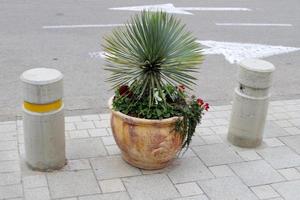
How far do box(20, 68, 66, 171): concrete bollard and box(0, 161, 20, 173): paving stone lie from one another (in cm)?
14

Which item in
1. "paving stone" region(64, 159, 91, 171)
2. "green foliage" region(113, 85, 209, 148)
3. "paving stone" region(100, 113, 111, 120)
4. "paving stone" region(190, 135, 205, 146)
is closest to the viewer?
"green foliage" region(113, 85, 209, 148)

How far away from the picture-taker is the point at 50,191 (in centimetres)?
429

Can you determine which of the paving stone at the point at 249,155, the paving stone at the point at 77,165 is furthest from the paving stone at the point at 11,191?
the paving stone at the point at 249,155

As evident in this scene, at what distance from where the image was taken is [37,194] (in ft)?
13.9

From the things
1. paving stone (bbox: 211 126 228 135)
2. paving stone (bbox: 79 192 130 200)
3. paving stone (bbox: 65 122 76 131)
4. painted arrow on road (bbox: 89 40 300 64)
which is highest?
painted arrow on road (bbox: 89 40 300 64)

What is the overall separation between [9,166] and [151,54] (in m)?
1.83

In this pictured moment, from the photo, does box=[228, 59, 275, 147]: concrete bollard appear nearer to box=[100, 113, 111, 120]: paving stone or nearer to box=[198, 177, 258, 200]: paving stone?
box=[198, 177, 258, 200]: paving stone

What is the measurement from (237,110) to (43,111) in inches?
86.7

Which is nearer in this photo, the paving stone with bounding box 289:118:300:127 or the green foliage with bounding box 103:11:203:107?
the green foliage with bounding box 103:11:203:107

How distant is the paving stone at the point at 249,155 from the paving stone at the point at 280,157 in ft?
0.24

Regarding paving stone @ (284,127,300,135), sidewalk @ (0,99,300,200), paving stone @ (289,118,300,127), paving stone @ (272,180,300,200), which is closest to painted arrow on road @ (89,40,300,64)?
paving stone @ (289,118,300,127)

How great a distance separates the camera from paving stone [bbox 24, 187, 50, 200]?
4186 millimetres

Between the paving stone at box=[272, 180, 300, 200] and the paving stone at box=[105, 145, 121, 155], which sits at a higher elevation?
the paving stone at box=[105, 145, 121, 155]

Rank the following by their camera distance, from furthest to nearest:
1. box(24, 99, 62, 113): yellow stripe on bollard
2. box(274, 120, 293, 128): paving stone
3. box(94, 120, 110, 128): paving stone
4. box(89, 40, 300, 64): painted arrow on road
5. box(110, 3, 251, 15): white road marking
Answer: box(110, 3, 251, 15): white road marking, box(89, 40, 300, 64): painted arrow on road, box(274, 120, 293, 128): paving stone, box(94, 120, 110, 128): paving stone, box(24, 99, 62, 113): yellow stripe on bollard
